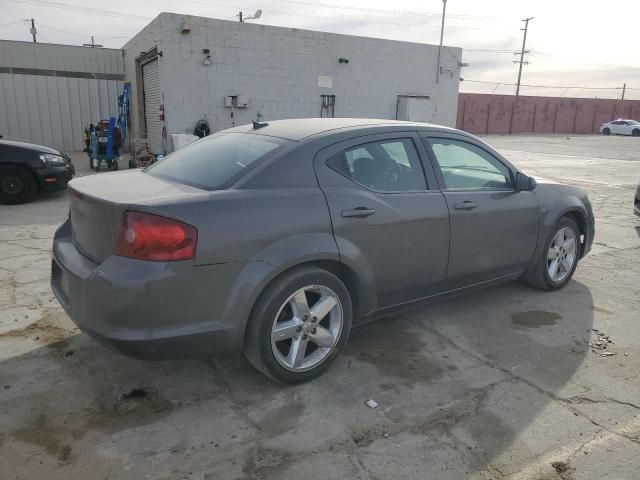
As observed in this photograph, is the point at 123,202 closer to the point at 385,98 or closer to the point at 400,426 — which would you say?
the point at 400,426

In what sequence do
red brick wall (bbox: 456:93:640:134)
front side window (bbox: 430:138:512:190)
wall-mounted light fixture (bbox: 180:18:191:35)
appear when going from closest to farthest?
front side window (bbox: 430:138:512:190) < wall-mounted light fixture (bbox: 180:18:191:35) < red brick wall (bbox: 456:93:640:134)

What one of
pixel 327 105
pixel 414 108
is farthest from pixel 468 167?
pixel 414 108

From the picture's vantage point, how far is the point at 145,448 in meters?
2.51

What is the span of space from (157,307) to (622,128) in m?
49.1

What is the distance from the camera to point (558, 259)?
477 centimetres

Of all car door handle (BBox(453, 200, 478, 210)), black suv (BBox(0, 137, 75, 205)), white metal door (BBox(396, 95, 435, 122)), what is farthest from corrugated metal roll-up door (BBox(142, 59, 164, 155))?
car door handle (BBox(453, 200, 478, 210))

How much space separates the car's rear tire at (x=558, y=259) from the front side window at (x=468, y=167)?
0.86 metres

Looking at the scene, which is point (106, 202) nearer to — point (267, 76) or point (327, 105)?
point (267, 76)

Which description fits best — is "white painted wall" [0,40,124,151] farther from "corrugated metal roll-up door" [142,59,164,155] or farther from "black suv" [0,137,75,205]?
"black suv" [0,137,75,205]

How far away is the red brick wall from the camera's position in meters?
39.9

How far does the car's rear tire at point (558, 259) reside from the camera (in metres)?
4.59

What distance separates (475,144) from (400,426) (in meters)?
2.35

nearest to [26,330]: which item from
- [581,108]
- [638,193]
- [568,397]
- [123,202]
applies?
[123,202]

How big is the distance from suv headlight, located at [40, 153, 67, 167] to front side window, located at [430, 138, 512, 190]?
703 centimetres
